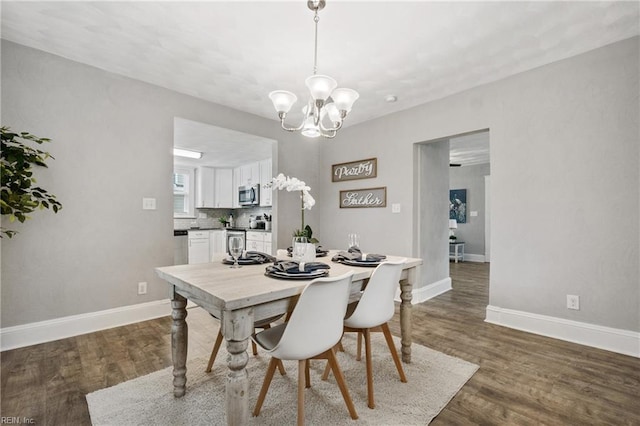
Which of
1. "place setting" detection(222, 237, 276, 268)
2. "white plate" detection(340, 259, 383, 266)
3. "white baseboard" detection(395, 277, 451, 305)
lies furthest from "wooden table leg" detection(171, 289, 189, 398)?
→ "white baseboard" detection(395, 277, 451, 305)

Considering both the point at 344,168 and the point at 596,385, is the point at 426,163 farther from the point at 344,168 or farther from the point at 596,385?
the point at 596,385

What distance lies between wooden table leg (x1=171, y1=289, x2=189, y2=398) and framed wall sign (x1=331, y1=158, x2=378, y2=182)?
3.00 meters

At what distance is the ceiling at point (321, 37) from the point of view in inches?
77.7

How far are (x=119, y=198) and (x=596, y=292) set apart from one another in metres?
4.32

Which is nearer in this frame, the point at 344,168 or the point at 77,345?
the point at 77,345

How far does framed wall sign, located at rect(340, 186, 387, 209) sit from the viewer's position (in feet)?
12.9

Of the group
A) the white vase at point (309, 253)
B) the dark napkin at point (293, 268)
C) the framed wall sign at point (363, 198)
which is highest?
the framed wall sign at point (363, 198)

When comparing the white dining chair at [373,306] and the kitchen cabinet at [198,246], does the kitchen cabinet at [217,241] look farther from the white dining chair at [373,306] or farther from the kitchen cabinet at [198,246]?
the white dining chair at [373,306]

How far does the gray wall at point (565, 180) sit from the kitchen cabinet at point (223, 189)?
5.11m

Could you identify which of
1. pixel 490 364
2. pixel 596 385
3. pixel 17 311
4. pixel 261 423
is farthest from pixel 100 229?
pixel 596 385

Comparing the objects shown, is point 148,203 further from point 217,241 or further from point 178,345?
point 217,241

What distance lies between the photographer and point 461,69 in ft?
9.04

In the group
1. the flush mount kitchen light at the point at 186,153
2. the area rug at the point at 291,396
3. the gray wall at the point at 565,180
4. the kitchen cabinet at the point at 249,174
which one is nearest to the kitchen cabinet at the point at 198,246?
the kitchen cabinet at the point at 249,174

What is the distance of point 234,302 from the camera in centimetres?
110
